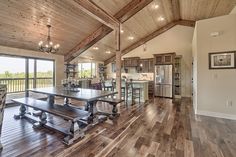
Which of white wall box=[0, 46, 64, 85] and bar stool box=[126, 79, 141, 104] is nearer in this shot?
white wall box=[0, 46, 64, 85]

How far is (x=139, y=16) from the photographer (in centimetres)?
600

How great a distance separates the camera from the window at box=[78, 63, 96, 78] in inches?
361

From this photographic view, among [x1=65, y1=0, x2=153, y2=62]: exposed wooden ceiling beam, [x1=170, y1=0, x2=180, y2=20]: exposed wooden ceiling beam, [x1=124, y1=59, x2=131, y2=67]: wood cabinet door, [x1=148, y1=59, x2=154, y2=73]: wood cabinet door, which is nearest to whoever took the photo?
[x1=65, y1=0, x2=153, y2=62]: exposed wooden ceiling beam

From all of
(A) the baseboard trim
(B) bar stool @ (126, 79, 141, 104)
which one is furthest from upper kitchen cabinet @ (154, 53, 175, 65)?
(A) the baseboard trim

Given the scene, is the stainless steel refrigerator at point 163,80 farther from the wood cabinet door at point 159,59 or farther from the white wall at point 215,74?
the white wall at point 215,74

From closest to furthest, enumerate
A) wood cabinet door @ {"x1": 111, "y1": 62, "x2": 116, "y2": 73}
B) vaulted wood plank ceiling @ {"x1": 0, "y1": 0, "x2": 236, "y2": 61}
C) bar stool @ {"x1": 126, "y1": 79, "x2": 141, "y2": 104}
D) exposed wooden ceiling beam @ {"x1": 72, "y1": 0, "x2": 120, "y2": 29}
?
exposed wooden ceiling beam @ {"x1": 72, "y1": 0, "x2": 120, "y2": 29}
vaulted wood plank ceiling @ {"x1": 0, "y1": 0, "x2": 236, "y2": 61}
bar stool @ {"x1": 126, "y1": 79, "x2": 141, "y2": 104}
wood cabinet door @ {"x1": 111, "y1": 62, "x2": 116, "y2": 73}

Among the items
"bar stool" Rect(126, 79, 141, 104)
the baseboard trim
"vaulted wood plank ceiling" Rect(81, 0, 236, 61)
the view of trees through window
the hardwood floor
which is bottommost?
the hardwood floor

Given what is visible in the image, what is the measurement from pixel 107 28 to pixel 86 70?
14.9 ft

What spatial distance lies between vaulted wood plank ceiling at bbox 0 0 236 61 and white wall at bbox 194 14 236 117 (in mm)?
1235

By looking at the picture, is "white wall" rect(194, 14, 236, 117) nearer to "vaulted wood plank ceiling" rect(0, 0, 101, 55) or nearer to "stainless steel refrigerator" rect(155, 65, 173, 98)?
"stainless steel refrigerator" rect(155, 65, 173, 98)

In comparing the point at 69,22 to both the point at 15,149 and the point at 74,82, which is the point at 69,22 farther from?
the point at 15,149

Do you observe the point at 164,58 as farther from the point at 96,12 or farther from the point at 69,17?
the point at 69,17

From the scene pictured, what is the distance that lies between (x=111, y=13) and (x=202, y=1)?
3244 millimetres

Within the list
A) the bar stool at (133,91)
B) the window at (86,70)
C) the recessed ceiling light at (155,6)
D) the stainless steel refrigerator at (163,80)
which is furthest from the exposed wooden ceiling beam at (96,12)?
the window at (86,70)
